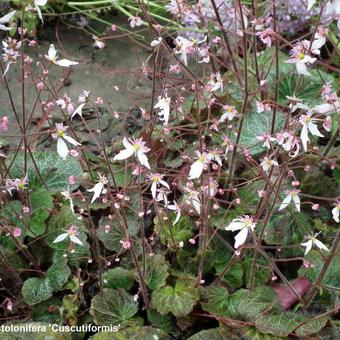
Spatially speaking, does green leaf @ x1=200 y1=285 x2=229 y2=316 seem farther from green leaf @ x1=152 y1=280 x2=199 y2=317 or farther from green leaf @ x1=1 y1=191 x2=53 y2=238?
green leaf @ x1=1 y1=191 x2=53 y2=238

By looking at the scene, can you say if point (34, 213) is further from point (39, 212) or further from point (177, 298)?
point (177, 298)

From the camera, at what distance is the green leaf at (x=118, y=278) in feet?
5.46

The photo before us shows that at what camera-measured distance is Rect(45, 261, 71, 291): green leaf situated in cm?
165

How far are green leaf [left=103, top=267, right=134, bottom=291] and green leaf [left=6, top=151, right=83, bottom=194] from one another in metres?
0.33

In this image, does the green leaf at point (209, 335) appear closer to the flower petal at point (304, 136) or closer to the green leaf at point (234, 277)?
the green leaf at point (234, 277)

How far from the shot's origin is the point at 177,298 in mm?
1598

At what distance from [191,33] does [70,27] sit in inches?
23.7

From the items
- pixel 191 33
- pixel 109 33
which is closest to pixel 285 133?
A: pixel 191 33

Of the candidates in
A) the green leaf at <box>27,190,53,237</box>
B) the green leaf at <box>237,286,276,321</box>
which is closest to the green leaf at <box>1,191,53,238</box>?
the green leaf at <box>27,190,53,237</box>

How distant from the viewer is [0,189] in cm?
160

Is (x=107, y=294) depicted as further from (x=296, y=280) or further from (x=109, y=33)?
(x=109, y=33)

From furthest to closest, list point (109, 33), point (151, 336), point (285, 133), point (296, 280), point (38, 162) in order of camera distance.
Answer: point (109, 33), point (38, 162), point (296, 280), point (151, 336), point (285, 133)

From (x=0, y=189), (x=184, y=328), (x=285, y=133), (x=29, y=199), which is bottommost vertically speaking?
(x=184, y=328)

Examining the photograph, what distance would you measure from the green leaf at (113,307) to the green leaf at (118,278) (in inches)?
1.3
